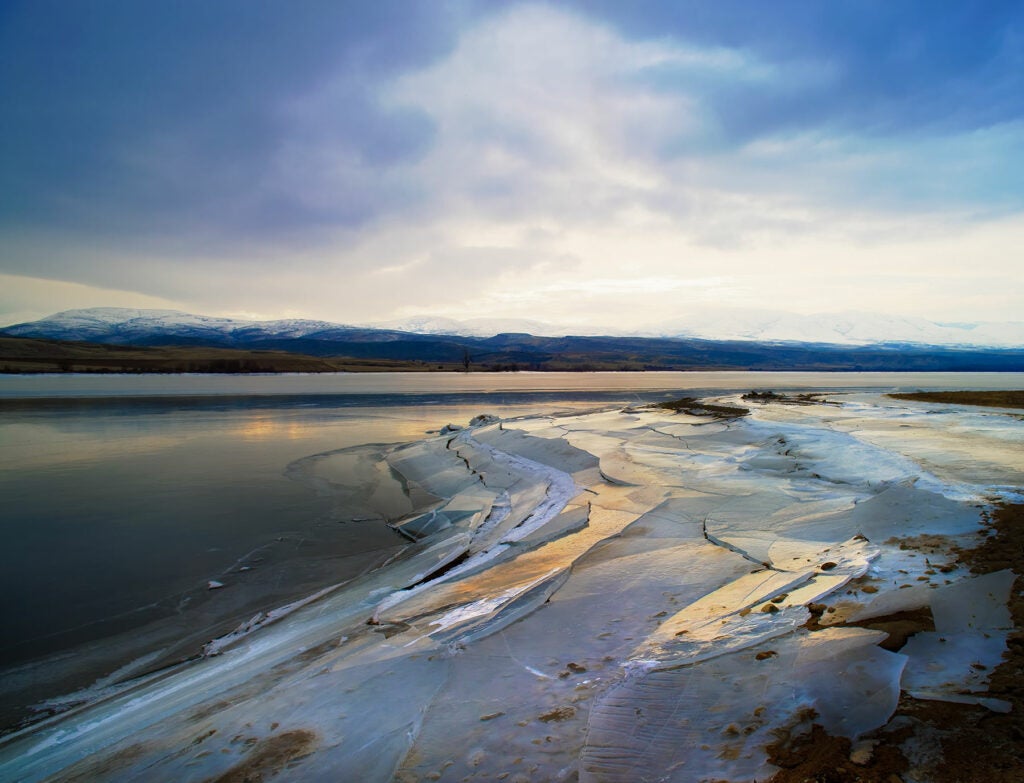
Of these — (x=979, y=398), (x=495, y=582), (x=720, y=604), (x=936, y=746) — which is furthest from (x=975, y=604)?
(x=979, y=398)

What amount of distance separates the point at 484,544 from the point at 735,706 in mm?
6733

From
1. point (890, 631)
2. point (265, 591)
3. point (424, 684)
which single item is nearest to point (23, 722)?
point (265, 591)

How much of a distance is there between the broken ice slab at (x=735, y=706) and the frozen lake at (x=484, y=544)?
65 millimetres

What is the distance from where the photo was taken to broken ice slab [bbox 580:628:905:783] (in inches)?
137

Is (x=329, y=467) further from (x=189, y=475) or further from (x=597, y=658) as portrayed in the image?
(x=597, y=658)

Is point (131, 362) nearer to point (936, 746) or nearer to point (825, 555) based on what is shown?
point (825, 555)

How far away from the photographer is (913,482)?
9672 millimetres

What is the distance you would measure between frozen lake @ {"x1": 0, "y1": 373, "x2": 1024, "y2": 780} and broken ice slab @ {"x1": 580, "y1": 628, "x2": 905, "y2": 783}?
0.21ft

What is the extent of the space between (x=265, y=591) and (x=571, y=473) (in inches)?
343

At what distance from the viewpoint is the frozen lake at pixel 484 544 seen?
4.88 m

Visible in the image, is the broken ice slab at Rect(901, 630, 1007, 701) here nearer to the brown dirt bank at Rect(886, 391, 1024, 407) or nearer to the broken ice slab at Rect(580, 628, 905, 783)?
the broken ice slab at Rect(580, 628, 905, 783)

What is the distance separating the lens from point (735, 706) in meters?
3.97

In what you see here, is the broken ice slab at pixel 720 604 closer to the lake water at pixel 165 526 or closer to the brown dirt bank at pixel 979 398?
the lake water at pixel 165 526

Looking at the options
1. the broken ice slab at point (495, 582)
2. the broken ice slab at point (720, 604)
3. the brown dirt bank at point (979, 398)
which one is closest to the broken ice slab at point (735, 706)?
the broken ice slab at point (720, 604)
